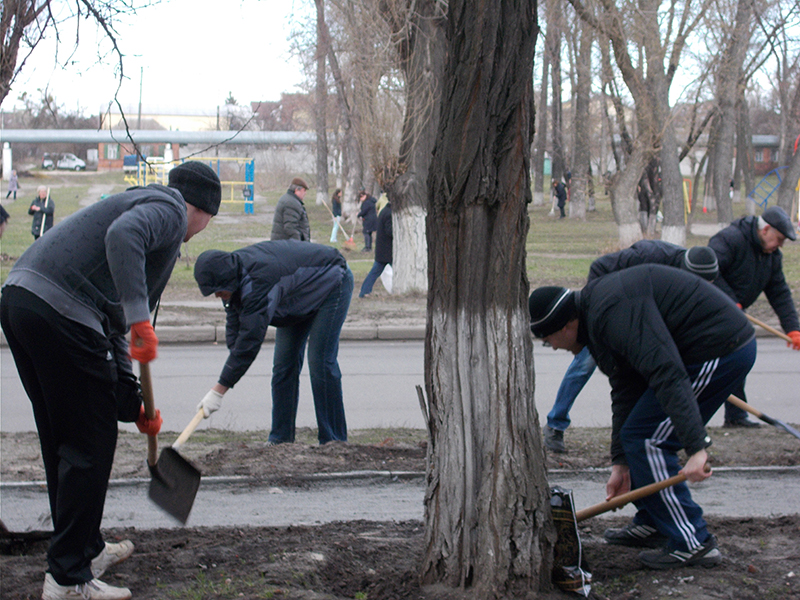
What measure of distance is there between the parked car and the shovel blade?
57768mm

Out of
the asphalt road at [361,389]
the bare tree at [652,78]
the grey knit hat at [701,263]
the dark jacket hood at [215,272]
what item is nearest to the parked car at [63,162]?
the bare tree at [652,78]

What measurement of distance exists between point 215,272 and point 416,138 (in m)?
7.27

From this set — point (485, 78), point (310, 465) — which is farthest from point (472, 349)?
point (310, 465)

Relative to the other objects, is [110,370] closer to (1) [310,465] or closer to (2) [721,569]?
(1) [310,465]

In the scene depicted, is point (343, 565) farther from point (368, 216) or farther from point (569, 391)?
point (368, 216)

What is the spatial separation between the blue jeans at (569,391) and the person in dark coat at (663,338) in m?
1.85

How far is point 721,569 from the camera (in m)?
3.23

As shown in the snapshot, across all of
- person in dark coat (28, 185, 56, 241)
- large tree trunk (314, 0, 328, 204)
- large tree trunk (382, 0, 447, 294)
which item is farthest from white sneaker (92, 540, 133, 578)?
large tree trunk (314, 0, 328, 204)

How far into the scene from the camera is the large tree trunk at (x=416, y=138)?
417 inches

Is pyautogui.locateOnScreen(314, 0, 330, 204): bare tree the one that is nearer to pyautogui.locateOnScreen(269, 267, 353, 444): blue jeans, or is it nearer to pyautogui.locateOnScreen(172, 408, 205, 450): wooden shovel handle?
pyautogui.locateOnScreen(269, 267, 353, 444): blue jeans

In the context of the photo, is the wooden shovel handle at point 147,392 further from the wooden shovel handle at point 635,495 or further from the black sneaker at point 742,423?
the black sneaker at point 742,423

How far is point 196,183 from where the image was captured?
3.28m

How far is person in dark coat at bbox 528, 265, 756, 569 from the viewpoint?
10.2 feet

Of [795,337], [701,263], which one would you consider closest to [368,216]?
[795,337]
